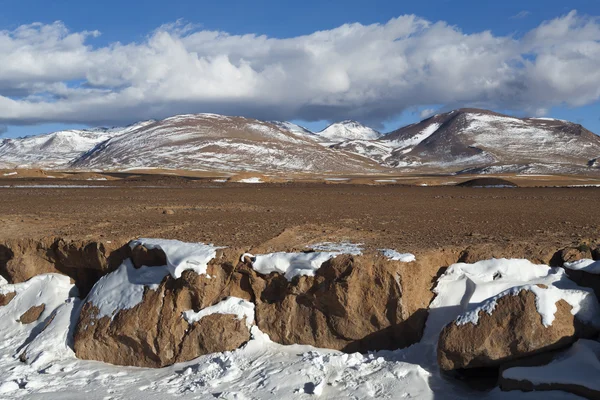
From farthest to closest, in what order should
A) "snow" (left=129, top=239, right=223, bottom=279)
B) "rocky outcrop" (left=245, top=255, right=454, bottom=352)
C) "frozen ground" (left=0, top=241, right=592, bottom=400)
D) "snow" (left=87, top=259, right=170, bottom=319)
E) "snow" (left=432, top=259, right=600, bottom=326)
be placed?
"snow" (left=87, top=259, right=170, bottom=319), "snow" (left=129, top=239, right=223, bottom=279), "rocky outcrop" (left=245, top=255, right=454, bottom=352), "snow" (left=432, top=259, right=600, bottom=326), "frozen ground" (left=0, top=241, right=592, bottom=400)

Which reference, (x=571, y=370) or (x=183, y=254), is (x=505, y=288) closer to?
(x=571, y=370)

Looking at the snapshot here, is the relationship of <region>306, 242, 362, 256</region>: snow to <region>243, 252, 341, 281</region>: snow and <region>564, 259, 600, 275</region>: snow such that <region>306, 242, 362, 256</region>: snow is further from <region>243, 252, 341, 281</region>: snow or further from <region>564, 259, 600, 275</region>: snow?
<region>564, 259, 600, 275</region>: snow

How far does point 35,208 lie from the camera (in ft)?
68.4

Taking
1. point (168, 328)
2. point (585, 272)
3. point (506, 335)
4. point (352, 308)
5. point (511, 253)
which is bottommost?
point (168, 328)

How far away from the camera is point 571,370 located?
852 cm

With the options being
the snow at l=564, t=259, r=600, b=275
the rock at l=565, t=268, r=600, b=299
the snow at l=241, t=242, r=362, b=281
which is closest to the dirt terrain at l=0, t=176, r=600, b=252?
the snow at l=241, t=242, r=362, b=281

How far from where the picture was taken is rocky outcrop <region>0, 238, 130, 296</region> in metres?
12.6

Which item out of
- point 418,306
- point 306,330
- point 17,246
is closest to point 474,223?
point 418,306

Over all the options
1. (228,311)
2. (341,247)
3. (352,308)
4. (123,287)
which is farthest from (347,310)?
(123,287)

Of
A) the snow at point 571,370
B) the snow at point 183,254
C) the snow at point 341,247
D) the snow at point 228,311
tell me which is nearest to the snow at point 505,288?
the snow at point 571,370

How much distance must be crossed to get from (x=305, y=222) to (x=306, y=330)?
17.5ft

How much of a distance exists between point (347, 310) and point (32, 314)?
23.8 feet

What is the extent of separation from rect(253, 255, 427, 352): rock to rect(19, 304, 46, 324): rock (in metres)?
5.34

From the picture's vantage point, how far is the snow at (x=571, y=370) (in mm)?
8328
